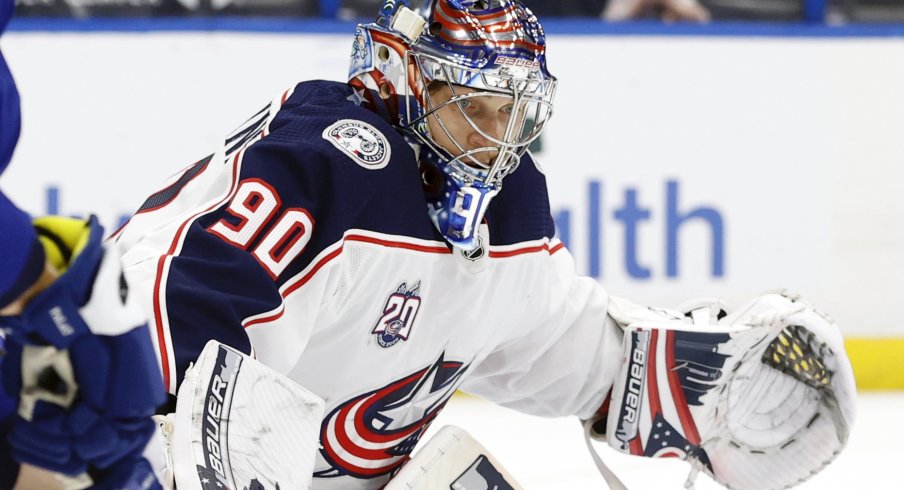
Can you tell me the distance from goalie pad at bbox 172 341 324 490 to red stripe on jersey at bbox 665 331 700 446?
3.30ft

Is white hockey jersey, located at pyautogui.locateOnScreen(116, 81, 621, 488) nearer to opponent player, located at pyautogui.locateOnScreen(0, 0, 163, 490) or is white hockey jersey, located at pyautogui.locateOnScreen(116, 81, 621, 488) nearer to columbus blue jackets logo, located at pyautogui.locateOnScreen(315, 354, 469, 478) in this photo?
columbus blue jackets logo, located at pyautogui.locateOnScreen(315, 354, 469, 478)

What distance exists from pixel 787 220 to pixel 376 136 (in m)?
2.45

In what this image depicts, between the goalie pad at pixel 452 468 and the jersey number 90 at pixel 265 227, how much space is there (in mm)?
589

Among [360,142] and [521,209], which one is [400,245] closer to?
[360,142]

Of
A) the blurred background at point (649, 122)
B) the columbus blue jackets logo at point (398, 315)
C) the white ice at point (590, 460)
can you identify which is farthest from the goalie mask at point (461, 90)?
the blurred background at point (649, 122)

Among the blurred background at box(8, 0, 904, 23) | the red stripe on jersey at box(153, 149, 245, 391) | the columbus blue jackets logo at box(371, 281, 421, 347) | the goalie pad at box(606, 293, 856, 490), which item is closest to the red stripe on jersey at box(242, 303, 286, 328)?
the red stripe on jersey at box(153, 149, 245, 391)

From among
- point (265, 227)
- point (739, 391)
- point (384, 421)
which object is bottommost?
point (739, 391)

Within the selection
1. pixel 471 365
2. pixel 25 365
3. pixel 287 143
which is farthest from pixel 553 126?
pixel 25 365

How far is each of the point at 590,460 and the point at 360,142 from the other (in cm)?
159

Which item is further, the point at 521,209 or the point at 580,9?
the point at 580,9

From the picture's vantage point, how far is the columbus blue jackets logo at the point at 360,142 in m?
2.18

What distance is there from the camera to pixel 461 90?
7.60 feet

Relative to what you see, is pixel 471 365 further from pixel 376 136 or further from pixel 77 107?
pixel 77 107

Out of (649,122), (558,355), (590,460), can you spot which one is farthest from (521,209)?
(649,122)
